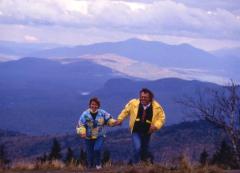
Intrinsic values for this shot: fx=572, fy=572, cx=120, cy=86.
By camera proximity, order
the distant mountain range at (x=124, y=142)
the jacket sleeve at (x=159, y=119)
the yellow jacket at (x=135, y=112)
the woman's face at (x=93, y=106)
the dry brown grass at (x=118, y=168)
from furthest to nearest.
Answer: the distant mountain range at (x=124, y=142), the woman's face at (x=93, y=106), the yellow jacket at (x=135, y=112), the jacket sleeve at (x=159, y=119), the dry brown grass at (x=118, y=168)

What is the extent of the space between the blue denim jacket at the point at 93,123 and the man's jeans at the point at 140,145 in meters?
0.71

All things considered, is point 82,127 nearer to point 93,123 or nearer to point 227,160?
point 93,123

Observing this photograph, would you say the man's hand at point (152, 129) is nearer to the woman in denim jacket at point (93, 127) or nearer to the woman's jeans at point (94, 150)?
the woman in denim jacket at point (93, 127)

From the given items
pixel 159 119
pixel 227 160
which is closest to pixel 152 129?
pixel 159 119

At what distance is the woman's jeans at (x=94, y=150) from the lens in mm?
13609

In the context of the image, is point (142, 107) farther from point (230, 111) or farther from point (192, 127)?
point (192, 127)

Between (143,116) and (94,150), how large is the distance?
1.50 m

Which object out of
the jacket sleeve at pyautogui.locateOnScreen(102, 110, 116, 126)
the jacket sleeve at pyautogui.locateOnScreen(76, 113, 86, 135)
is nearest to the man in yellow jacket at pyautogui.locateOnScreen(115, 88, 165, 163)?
the jacket sleeve at pyautogui.locateOnScreen(102, 110, 116, 126)

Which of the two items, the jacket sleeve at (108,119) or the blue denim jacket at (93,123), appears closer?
the blue denim jacket at (93,123)

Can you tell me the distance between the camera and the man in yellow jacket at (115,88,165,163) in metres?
13.1

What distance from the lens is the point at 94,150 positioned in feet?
44.9

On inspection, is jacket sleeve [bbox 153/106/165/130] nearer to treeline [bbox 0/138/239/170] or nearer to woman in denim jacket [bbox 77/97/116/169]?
treeline [bbox 0/138/239/170]

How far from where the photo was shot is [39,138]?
505 feet

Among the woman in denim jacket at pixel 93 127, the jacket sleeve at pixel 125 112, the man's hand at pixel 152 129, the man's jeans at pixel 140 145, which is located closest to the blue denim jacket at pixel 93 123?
the woman in denim jacket at pixel 93 127
